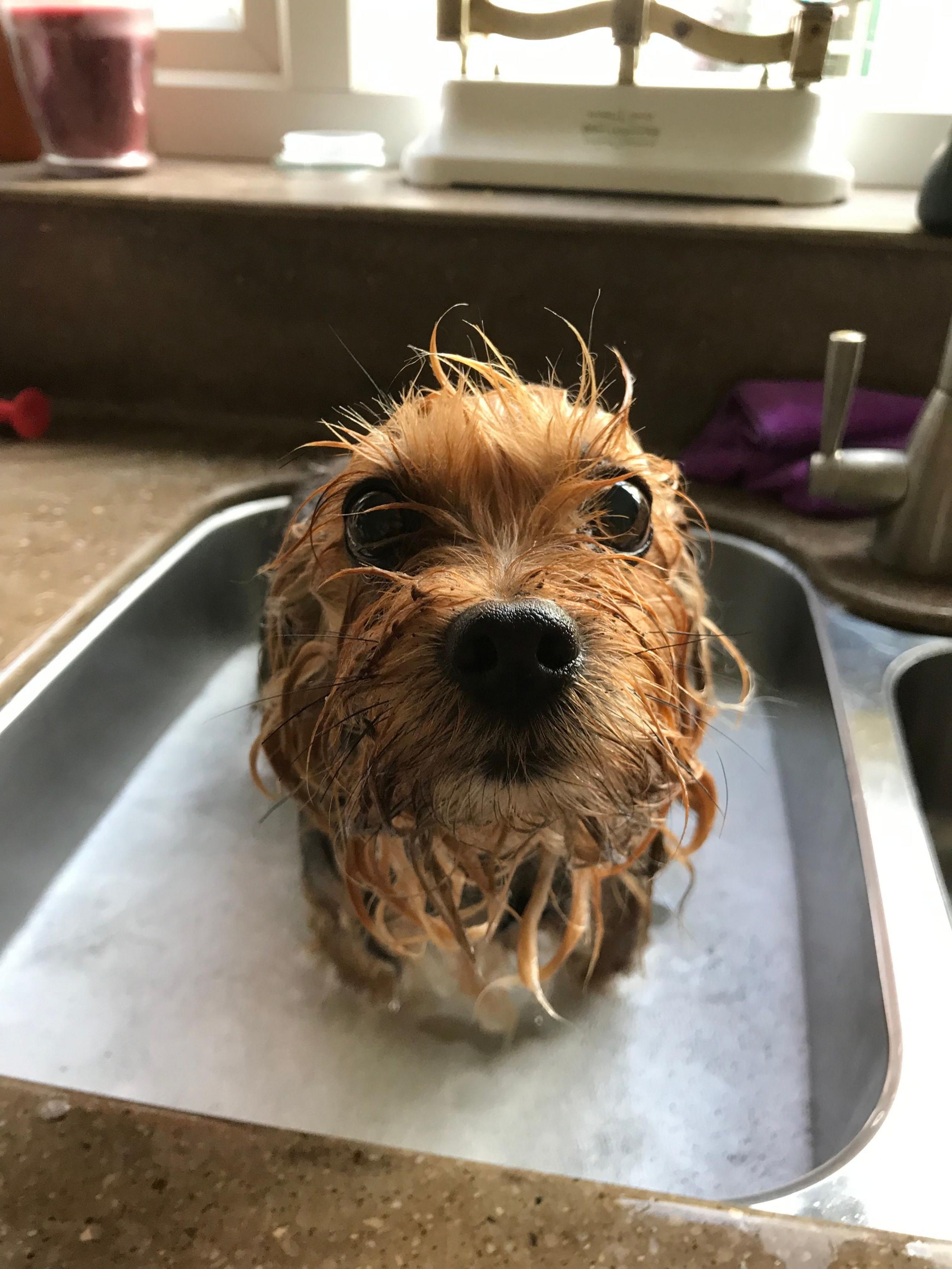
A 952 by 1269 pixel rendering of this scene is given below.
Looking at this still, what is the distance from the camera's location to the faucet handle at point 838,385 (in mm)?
1260

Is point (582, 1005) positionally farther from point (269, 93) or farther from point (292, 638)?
point (269, 93)

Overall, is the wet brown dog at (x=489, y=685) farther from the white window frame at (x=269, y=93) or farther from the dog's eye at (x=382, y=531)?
the white window frame at (x=269, y=93)

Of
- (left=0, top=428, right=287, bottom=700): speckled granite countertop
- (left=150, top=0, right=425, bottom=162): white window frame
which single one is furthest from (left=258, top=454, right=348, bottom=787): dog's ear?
(left=150, top=0, right=425, bottom=162): white window frame

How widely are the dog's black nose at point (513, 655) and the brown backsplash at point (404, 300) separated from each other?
0.96 m

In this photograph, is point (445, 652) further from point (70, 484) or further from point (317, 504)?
point (70, 484)

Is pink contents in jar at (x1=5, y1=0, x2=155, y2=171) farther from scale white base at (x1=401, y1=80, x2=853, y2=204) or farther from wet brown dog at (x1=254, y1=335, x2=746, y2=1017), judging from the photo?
wet brown dog at (x1=254, y1=335, x2=746, y2=1017)

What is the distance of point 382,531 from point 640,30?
1.11m

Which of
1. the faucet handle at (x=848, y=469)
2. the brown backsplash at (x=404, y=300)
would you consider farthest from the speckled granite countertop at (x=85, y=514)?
the faucet handle at (x=848, y=469)

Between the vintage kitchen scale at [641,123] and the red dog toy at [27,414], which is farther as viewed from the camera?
the red dog toy at [27,414]

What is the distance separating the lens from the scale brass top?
1619mm

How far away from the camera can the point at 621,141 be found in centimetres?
171

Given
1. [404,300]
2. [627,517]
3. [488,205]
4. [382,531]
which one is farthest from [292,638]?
[488,205]

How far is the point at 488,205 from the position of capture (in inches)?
64.1

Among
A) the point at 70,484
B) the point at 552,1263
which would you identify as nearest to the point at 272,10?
the point at 70,484
